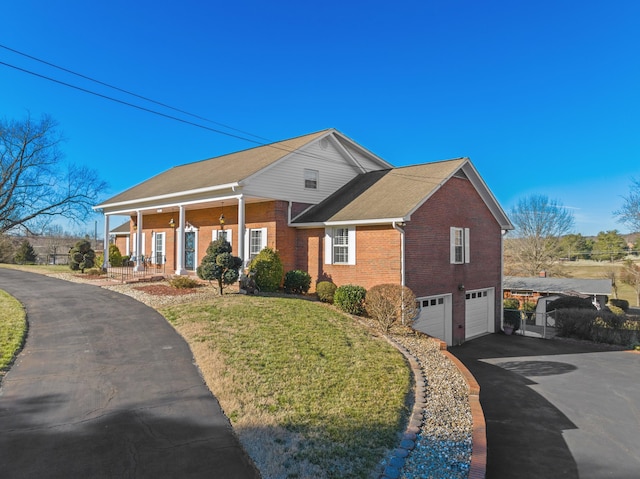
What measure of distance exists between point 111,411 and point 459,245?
14928 millimetres

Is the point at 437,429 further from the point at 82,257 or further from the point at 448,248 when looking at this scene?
the point at 82,257

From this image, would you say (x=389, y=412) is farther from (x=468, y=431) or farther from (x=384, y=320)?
(x=384, y=320)

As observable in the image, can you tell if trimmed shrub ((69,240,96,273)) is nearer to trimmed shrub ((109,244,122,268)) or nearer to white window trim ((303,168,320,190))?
trimmed shrub ((109,244,122,268))

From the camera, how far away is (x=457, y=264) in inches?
→ 675

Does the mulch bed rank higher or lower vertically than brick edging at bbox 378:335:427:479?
higher

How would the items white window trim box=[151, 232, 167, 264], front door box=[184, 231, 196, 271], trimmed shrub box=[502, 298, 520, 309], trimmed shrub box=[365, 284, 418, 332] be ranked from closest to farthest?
trimmed shrub box=[365, 284, 418, 332], front door box=[184, 231, 196, 271], white window trim box=[151, 232, 167, 264], trimmed shrub box=[502, 298, 520, 309]

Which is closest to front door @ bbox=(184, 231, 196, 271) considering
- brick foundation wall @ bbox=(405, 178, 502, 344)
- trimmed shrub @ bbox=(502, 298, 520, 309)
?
brick foundation wall @ bbox=(405, 178, 502, 344)

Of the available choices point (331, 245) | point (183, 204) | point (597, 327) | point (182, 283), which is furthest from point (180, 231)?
point (597, 327)

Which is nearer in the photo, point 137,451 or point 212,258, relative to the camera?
point 137,451

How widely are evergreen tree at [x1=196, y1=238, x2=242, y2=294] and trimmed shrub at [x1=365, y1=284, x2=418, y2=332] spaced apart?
5038 mm

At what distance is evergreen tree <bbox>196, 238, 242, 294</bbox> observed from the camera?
14.1m

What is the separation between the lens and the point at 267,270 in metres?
15.8

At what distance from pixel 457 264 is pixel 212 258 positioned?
33.8 feet

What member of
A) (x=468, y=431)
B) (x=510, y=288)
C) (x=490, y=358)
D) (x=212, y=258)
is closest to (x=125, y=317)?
(x=212, y=258)
